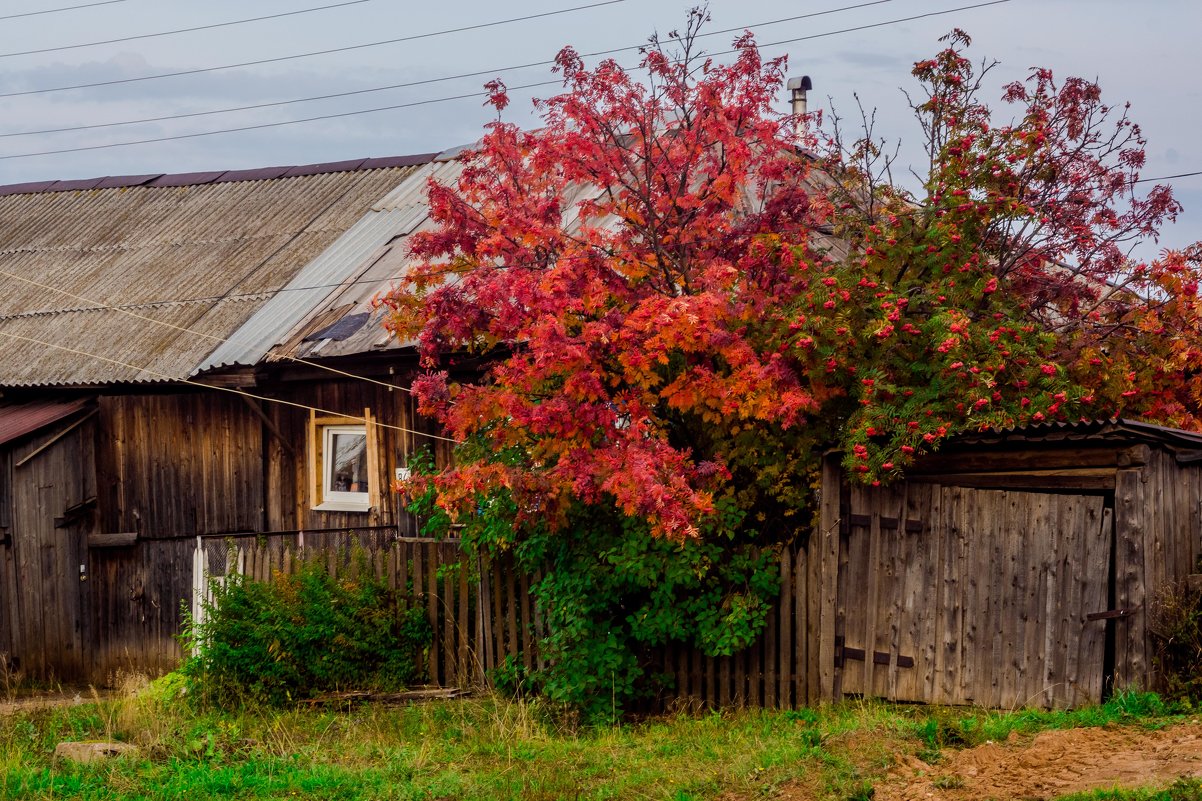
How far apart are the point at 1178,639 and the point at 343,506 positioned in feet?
30.8

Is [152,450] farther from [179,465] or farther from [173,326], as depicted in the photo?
[173,326]

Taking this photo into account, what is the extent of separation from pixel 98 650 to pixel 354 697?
5.98m

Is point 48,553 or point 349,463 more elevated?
point 349,463

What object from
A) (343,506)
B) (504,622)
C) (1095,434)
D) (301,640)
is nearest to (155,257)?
(343,506)

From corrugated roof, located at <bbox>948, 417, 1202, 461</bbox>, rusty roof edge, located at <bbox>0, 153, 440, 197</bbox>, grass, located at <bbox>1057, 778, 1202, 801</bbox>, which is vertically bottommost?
grass, located at <bbox>1057, 778, 1202, 801</bbox>

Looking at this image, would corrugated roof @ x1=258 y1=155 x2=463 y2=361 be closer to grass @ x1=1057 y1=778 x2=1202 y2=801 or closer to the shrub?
the shrub

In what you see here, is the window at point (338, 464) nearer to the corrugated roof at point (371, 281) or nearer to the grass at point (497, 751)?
the corrugated roof at point (371, 281)

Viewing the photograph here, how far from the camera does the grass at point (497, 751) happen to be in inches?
318

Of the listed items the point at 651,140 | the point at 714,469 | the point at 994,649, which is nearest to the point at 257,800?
the point at 714,469

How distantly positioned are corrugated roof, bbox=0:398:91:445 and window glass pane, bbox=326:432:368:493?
3320 millimetres

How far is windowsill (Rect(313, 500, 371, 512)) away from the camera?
1494 centimetres

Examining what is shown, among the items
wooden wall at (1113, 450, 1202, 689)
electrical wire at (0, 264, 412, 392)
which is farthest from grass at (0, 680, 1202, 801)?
electrical wire at (0, 264, 412, 392)

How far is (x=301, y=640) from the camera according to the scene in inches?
446

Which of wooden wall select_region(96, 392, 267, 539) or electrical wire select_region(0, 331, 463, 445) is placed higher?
electrical wire select_region(0, 331, 463, 445)
